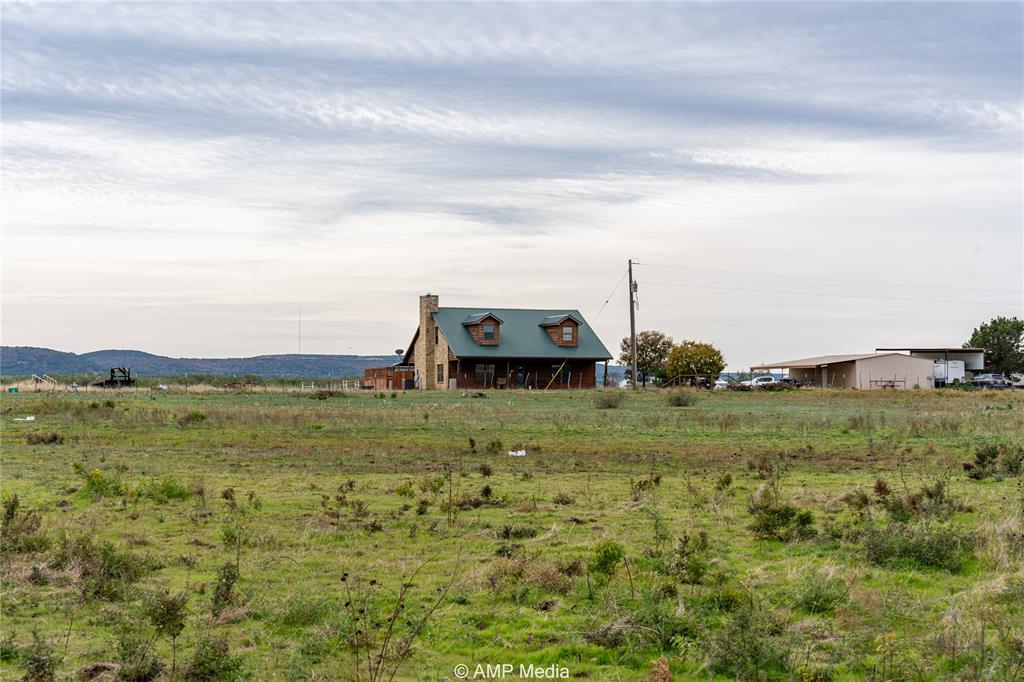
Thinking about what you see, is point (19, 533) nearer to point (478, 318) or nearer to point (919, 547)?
point (919, 547)

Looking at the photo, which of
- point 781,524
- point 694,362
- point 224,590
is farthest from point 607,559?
point 694,362

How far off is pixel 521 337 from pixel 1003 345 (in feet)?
221

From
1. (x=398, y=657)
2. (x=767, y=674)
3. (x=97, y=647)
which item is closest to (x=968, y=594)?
(x=767, y=674)

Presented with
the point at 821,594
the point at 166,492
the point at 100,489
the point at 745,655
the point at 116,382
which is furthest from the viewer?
the point at 116,382

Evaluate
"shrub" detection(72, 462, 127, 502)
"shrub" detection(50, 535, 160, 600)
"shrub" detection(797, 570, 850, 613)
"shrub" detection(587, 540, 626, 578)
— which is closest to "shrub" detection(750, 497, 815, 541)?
"shrub" detection(797, 570, 850, 613)

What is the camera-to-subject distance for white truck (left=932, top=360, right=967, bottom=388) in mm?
92312

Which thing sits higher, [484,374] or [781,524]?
[484,374]

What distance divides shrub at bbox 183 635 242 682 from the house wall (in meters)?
83.0

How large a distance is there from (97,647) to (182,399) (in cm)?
4151

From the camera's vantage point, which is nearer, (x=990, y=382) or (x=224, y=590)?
(x=224, y=590)

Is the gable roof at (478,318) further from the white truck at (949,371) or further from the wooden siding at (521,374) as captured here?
the white truck at (949,371)

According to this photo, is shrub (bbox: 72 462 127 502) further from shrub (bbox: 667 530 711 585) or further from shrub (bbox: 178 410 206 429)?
shrub (bbox: 178 410 206 429)

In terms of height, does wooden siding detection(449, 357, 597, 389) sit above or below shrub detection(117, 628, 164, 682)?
above

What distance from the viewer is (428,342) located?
7844 cm
